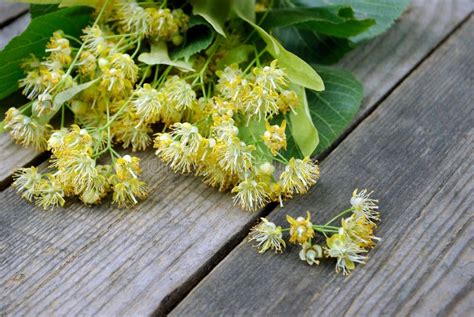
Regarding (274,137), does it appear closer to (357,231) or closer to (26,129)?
(357,231)

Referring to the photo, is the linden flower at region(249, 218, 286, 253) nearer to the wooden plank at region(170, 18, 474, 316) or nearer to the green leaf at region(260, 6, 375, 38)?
the wooden plank at region(170, 18, 474, 316)

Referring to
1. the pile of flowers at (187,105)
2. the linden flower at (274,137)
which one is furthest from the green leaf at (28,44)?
the linden flower at (274,137)

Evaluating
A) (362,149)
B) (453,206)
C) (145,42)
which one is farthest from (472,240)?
(145,42)

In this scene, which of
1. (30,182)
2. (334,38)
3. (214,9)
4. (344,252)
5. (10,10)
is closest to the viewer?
(344,252)

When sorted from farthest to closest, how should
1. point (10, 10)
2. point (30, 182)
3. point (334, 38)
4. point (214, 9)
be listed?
point (10, 10), point (334, 38), point (214, 9), point (30, 182)

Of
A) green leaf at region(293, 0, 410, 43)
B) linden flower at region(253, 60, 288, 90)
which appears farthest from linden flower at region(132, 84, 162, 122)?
green leaf at region(293, 0, 410, 43)

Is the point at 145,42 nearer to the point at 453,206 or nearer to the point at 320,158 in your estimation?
the point at 320,158

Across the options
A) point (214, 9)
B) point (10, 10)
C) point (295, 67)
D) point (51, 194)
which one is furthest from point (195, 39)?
point (10, 10)
